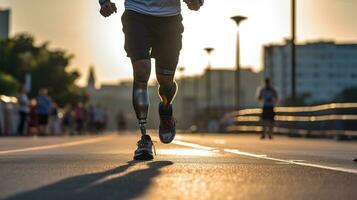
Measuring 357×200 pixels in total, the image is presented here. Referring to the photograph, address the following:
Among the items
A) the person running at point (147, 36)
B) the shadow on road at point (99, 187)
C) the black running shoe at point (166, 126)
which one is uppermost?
the person running at point (147, 36)

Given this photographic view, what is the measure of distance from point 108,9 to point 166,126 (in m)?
1.31

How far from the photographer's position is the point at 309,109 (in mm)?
27625

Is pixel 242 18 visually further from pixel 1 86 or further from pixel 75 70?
pixel 75 70

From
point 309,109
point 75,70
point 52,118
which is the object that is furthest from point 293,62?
point 75,70

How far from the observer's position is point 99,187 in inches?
178

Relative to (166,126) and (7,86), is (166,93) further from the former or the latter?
(7,86)

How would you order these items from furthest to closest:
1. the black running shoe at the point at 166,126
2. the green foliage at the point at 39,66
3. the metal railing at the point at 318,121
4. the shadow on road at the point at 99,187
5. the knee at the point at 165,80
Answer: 1. the green foliage at the point at 39,66
2. the metal railing at the point at 318,121
3. the knee at the point at 165,80
4. the black running shoe at the point at 166,126
5. the shadow on road at the point at 99,187

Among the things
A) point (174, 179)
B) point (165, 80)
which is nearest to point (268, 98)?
point (165, 80)

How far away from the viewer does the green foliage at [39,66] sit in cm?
9188

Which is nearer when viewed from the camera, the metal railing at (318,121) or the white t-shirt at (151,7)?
the white t-shirt at (151,7)

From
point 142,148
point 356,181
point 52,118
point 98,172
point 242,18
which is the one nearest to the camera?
point 356,181

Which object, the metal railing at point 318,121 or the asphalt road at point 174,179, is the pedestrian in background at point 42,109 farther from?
the asphalt road at point 174,179

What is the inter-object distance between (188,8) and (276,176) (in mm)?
2994

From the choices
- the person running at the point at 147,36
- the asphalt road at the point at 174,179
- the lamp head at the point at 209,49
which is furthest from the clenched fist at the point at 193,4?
the lamp head at the point at 209,49
